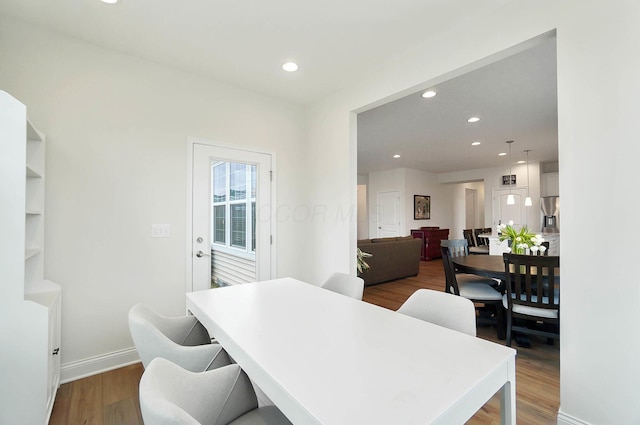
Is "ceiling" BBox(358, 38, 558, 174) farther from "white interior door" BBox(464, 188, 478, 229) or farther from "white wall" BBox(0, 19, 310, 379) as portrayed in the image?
"white interior door" BBox(464, 188, 478, 229)

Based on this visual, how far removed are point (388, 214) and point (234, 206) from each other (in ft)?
20.1

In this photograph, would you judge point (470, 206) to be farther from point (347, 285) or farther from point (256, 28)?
point (256, 28)

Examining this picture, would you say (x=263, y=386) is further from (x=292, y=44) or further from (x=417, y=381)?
(x=292, y=44)

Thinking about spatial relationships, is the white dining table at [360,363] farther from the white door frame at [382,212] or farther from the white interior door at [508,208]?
the white interior door at [508,208]

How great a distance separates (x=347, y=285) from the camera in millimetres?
2273

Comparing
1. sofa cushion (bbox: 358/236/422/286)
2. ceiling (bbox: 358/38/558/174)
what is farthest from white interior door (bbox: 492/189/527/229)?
A: sofa cushion (bbox: 358/236/422/286)

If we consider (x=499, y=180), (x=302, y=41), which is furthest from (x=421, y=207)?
(x=302, y=41)

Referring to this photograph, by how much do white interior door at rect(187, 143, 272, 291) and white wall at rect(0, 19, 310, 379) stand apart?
0.13 meters

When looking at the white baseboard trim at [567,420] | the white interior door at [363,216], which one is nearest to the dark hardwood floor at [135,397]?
the white baseboard trim at [567,420]

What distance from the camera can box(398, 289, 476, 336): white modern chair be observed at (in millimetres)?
1532

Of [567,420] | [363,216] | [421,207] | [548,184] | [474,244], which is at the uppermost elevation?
[548,184]

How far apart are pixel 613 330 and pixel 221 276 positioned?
2968 millimetres

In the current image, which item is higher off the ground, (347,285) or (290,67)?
(290,67)

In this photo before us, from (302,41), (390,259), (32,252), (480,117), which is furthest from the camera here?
(390,259)
